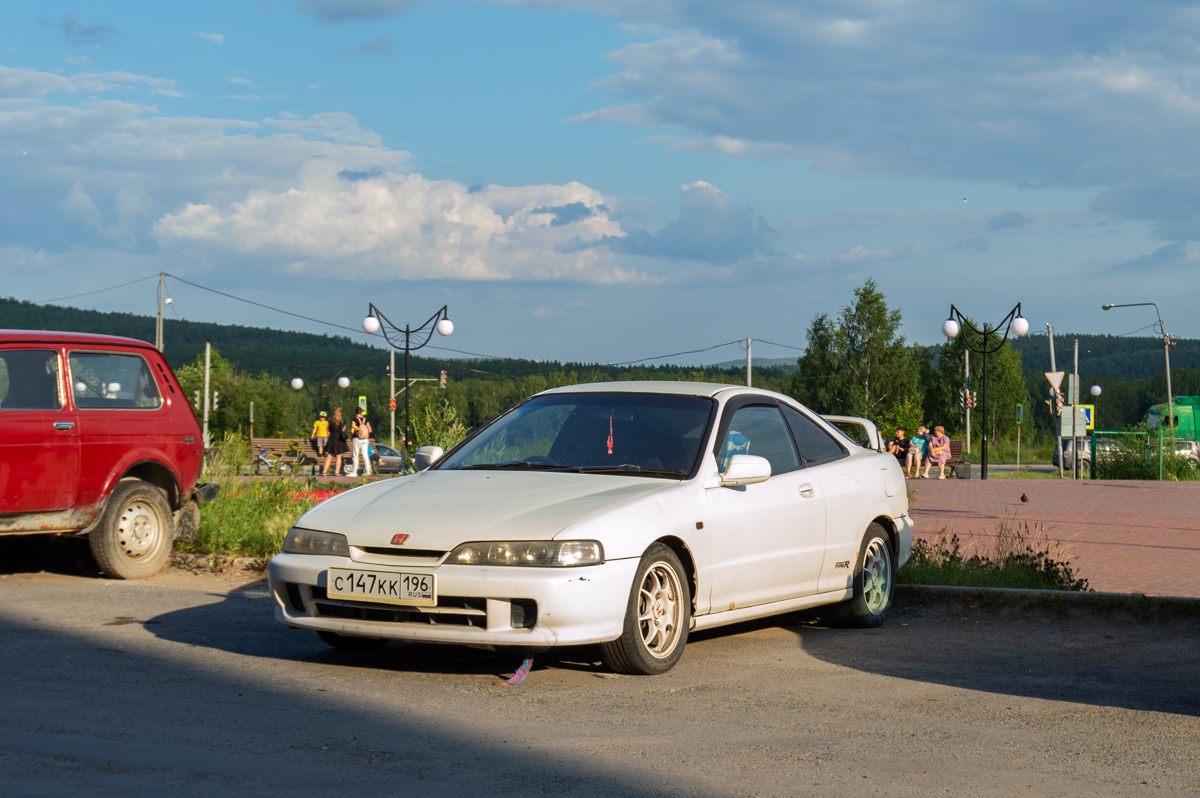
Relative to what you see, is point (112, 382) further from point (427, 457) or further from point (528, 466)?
point (528, 466)

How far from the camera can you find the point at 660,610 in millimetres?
6059

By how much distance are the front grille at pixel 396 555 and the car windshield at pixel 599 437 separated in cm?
118

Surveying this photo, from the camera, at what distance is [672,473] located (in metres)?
6.49

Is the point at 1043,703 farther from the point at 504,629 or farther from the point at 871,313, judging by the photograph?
the point at 871,313

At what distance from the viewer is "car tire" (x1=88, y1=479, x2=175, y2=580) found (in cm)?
923

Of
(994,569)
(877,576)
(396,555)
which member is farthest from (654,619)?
(994,569)

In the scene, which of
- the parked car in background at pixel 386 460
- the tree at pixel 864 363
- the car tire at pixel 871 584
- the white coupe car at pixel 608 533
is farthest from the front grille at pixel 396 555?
the tree at pixel 864 363

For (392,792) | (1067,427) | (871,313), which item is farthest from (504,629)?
(871,313)

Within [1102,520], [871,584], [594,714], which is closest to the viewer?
[594,714]

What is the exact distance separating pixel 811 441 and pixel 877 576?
40.6 inches

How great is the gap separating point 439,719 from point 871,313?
280ft

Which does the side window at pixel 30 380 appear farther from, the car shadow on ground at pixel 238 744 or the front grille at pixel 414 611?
the front grille at pixel 414 611

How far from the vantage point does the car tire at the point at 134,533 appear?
9.23m

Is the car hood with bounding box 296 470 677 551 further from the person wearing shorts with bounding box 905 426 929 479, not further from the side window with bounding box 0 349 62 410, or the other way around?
the person wearing shorts with bounding box 905 426 929 479
